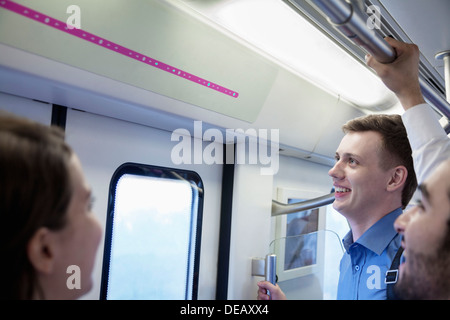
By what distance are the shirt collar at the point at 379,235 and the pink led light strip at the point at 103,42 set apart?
2.44ft

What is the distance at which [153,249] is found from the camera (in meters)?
1.52

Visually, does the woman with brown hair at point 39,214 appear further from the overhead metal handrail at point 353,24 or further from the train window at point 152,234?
the train window at point 152,234

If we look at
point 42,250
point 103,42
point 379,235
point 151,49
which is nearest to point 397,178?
point 379,235

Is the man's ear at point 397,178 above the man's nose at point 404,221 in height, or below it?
above

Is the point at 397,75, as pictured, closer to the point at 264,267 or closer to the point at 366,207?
the point at 366,207

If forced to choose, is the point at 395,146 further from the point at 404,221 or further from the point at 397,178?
the point at 404,221

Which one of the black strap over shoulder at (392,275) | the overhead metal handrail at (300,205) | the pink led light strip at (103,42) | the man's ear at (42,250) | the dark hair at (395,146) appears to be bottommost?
the black strap over shoulder at (392,275)

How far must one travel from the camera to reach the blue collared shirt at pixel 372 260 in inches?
45.4

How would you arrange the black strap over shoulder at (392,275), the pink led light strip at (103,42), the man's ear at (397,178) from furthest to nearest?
the man's ear at (397,178) → the black strap over shoulder at (392,275) → the pink led light strip at (103,42)

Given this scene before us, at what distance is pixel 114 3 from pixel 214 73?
1.51ft

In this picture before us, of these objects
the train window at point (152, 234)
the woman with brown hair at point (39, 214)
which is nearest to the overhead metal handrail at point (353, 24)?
the woman with brown hair at point (39, 214)

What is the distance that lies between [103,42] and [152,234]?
0.83 m

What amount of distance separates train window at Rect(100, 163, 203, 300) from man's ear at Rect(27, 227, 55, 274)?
2.96ft
